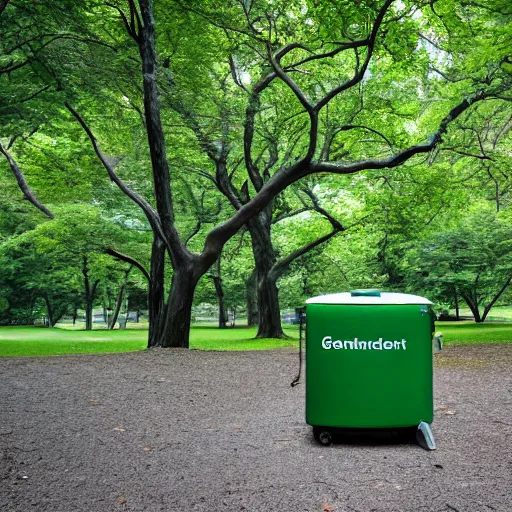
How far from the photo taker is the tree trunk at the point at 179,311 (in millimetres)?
14266

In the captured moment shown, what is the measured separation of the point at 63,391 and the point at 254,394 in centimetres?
254

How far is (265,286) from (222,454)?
628 inches

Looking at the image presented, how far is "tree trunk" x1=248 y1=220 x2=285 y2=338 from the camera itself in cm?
2080

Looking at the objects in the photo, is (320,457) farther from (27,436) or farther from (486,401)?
(486,401)

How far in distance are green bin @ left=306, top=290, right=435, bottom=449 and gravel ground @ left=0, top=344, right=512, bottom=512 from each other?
298 mm

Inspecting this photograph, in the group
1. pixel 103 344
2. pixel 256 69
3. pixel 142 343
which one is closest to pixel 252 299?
pixel 142 343

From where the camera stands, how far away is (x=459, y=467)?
4.39m

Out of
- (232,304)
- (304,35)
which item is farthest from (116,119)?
(232,304)

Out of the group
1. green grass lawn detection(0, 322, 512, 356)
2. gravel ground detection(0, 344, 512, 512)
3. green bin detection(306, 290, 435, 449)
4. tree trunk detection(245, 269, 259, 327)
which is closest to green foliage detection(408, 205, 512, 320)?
green grass lawn detection(0, 322, 512, 356)

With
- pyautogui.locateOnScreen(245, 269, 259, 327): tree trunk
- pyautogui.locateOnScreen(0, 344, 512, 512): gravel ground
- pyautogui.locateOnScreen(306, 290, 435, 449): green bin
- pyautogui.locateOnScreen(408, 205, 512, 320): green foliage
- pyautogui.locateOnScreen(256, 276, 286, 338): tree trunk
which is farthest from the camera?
pyautogui.locateOnScreen(245, 269, 259, 327): tree trunk

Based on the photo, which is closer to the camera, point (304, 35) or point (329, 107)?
point (304, 35)

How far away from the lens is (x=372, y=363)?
4.97 meters

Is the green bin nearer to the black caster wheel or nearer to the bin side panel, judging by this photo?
the bin side panel

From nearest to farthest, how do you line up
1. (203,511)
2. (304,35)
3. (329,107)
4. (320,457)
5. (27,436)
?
(203,511), (320,457), (27,436), (304,35), (329,107)
